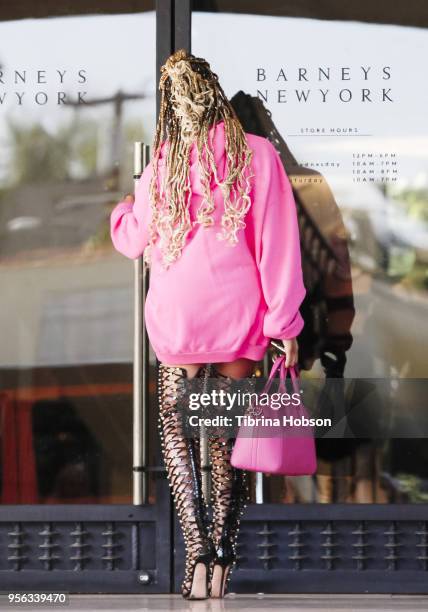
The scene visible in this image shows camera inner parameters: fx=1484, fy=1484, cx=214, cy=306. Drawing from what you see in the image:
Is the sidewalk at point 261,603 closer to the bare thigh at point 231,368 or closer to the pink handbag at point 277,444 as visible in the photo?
the pink handbag at point 277,444

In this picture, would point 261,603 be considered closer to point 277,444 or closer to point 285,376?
point 277,444

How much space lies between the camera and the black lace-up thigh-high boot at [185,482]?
4.94 meters

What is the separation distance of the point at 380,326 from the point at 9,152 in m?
1.51

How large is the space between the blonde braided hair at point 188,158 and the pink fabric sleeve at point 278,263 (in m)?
0.08

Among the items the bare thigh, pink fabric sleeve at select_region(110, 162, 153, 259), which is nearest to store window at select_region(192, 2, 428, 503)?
the bare thigh

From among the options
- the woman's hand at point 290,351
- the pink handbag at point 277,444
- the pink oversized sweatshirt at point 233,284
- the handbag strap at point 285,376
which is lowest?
the pink handbag at point 277,444

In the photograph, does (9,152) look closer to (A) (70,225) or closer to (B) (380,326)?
(A) (70,225)

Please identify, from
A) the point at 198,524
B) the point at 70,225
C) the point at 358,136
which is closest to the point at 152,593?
the point at 198,524

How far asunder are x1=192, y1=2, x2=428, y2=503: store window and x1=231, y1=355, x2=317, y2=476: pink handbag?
353 millimetres

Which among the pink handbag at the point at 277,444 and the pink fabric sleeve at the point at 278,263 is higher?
the pink fabric sleeve at the point at 278,263

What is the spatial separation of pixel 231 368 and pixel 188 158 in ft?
2.33

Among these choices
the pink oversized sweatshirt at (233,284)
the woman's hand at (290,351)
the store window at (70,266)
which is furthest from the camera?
the store window at (70,266)

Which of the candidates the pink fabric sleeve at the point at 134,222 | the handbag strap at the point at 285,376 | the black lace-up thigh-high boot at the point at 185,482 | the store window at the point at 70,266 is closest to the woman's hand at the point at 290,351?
the handbag strap at the point at 285,376

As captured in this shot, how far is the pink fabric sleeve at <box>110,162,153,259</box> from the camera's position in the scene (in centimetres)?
498
